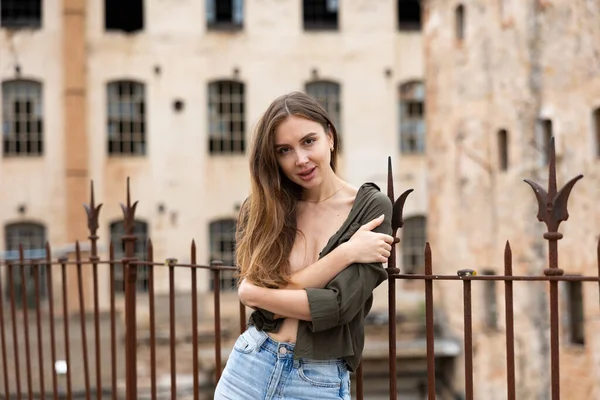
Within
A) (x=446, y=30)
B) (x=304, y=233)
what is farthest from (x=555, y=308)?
(x=446, y=30)

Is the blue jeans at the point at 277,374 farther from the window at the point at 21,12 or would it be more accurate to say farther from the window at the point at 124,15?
the window at the point at 21,12

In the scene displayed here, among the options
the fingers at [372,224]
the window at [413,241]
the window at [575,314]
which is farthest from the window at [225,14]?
the fingers at [372,224]

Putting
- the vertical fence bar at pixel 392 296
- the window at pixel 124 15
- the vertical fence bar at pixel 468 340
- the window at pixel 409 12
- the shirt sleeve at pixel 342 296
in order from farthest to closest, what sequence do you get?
the window at pixel 409 12 → the window at pixel 124 15 → the vertical fence bar at pixel 392 296 → the vertical fence bar at pixel 468 340 → the shirt sleeve at pixel 342 296

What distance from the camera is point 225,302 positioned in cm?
1973

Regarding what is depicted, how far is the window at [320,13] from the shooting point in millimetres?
21188

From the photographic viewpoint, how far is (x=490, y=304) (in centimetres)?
1606

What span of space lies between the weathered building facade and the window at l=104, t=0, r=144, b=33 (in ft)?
24.6

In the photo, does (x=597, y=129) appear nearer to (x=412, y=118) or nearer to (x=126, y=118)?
(x=412, y=118)

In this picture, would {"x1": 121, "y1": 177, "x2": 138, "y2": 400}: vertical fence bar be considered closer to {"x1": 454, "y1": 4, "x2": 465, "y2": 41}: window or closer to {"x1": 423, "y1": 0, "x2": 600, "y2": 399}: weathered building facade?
{"x1": 423, "y1": 0, "x2": 600, "y2": 399}: weathered building facade

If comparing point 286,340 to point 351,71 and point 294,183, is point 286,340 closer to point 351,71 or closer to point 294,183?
point 294,183

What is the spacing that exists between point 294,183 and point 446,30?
582 inches

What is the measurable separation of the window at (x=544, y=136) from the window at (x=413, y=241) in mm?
6782

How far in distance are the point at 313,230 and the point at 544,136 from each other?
1210 centimetres

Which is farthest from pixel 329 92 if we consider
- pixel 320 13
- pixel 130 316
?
pixel 130 316
